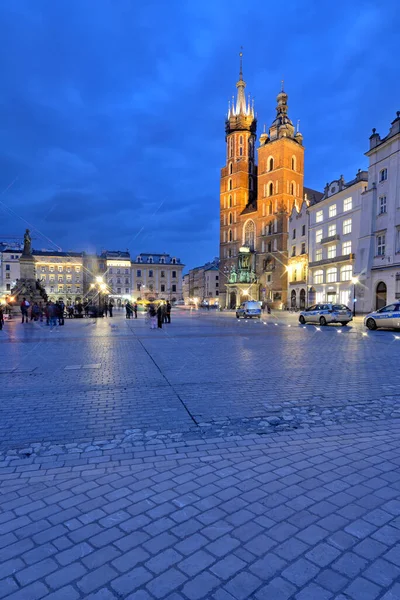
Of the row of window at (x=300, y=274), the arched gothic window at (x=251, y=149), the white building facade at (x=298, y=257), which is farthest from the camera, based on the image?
the arched gothic window at (x=251, y=149)

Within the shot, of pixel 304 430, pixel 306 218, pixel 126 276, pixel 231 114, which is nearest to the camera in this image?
pixel 304 430

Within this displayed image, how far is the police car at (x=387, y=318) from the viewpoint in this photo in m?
18.9

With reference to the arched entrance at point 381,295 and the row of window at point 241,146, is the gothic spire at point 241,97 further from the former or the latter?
the arched entrance at point 381,295

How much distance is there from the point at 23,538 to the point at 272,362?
24.9ft

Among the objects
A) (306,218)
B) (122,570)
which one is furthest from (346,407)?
(306,218)

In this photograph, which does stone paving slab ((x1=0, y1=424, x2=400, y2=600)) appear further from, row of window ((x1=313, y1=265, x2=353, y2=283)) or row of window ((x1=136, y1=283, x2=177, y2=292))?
row of window ((x1=136, y1=283, x2=177, y2=292))

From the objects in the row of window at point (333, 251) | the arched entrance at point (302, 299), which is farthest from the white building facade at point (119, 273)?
the row of window at point (333, 251)

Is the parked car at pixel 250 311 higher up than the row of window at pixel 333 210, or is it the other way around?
the row of window at pixel 333 210

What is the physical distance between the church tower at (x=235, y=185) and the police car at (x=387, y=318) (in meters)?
55.1

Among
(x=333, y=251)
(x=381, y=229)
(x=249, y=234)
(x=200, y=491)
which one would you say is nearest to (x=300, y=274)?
(x=333, y=251)

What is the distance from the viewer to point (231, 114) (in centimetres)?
8306

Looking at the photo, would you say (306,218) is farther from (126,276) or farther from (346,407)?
(126,276)

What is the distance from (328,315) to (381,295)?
14488 mm

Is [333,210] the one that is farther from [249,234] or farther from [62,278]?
[62,278]
